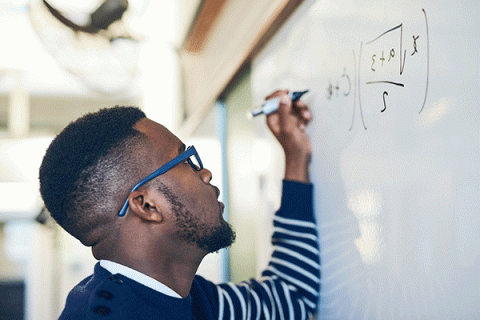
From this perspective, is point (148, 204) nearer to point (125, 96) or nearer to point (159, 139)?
point (159, 139)

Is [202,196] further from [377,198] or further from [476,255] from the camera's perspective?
[476,255]

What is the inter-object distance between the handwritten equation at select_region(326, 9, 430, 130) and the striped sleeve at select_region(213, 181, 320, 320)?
222mm

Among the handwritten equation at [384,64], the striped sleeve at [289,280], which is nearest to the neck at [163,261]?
the striped sleeve at [289,280]

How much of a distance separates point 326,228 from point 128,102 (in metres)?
2.15

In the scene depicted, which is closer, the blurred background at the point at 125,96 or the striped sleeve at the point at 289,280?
the striped sleeve at the point at 289,280

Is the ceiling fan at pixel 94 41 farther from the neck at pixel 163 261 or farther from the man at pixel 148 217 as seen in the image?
the neck at pixel 163 261

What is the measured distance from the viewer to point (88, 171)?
69 centimetres

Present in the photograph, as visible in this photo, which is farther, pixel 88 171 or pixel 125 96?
pixel 125 96

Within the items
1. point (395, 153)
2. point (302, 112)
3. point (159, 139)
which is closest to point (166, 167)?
point (159, 139)

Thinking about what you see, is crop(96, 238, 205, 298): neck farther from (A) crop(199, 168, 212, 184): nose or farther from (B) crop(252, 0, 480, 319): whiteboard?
(B) crop(252, 0, 480, 319): whiteboard

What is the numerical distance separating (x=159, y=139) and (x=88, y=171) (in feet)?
0.45

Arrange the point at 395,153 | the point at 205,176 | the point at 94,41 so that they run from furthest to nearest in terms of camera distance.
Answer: the point at 94,41 → the point at 205,176 → the point at 395,153

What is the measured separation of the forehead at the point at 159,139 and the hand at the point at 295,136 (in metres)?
0.21

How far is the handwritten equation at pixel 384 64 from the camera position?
48 cm
